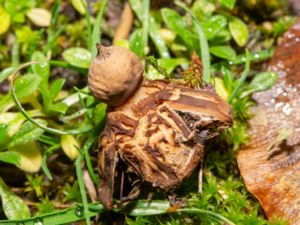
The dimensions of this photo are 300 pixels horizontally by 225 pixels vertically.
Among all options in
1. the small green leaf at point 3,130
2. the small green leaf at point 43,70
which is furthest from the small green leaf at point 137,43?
the small green leaf at point 3,130

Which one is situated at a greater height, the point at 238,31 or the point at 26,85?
the point at 238,31

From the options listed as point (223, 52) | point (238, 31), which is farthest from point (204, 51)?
point (238, 31)

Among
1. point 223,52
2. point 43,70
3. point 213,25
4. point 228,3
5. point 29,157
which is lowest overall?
point 29,157

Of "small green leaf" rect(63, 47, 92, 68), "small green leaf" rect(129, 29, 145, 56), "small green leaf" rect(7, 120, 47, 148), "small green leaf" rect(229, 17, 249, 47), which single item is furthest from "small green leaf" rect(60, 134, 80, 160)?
"small green leaf" rect(229, 17, 249, 47)

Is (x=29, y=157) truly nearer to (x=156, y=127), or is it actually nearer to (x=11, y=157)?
(x=11, y=157)

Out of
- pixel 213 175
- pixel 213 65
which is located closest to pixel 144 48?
pixel 213 65

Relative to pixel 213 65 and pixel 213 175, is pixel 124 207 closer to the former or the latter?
pixel 213 175

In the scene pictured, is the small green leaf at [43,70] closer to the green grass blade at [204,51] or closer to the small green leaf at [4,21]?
the small green leaf at [4,21]
